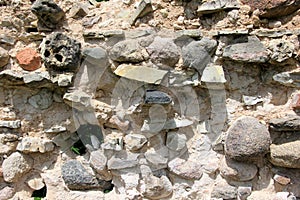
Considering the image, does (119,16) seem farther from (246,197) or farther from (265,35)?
(246,197)

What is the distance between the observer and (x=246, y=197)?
147 cm

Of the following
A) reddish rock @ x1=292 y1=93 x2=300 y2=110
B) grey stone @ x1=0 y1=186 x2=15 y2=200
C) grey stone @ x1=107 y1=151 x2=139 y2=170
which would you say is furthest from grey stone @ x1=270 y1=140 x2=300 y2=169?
grey stone @ x1=0 y1=186 x2=15 y2=200

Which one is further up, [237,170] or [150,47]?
[150,47]

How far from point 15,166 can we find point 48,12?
73cm

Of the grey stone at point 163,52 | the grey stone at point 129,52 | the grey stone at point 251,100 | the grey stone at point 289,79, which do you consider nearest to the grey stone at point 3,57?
the grey stone at point 129,52

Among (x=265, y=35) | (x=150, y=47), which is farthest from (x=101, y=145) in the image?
(x=265, y=35)

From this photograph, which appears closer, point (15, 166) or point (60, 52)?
point (60, 52)

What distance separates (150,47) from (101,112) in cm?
37

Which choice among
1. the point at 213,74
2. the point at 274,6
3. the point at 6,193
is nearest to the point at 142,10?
the point at 213,74

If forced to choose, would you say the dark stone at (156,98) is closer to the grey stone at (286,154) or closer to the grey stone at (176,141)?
the grey stone at (176,141)

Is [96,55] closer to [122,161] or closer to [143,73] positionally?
[143,73]

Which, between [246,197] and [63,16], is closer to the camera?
[246,197]

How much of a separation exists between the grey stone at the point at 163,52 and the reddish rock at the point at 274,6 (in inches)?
14.1

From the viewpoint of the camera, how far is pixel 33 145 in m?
1.59
